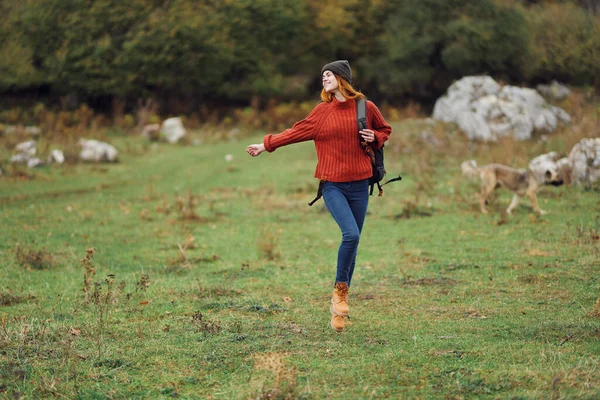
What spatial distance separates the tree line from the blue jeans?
24.9 m

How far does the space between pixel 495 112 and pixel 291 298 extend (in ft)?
58.0

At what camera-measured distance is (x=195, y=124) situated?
1180 inches

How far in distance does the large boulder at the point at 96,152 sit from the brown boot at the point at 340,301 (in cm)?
1622

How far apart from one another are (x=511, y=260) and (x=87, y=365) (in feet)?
18.7

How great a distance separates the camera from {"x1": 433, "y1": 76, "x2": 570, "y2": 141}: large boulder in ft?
76.4

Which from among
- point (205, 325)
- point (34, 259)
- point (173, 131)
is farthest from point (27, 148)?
point (205, 325)

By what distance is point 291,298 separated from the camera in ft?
25.6

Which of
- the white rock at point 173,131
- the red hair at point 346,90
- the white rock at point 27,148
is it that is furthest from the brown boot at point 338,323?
the white rock at point 173,131

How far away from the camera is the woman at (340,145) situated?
Result: 6.41 m

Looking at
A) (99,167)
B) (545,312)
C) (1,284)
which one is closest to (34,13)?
(99,167)

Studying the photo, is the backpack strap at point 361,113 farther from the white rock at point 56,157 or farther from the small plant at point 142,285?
the white rock at point 56,157

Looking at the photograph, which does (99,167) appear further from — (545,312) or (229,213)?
(545,312)

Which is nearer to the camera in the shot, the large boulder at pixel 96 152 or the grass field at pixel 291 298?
the grass field at pixel 291 298

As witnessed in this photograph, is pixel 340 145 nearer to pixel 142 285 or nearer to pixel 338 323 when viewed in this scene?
pixel 338 323
